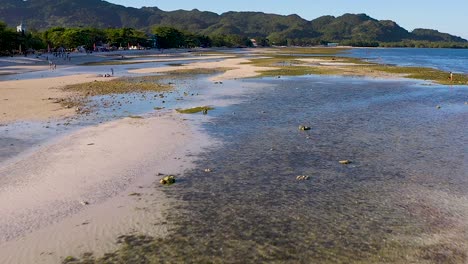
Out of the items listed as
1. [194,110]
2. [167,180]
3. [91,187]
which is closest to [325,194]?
[167,180]

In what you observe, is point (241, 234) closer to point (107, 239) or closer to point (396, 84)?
point (107, 239)

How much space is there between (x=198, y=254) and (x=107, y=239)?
2877 millimetres

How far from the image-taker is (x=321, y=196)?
15.9 meters

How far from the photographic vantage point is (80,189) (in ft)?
52.9

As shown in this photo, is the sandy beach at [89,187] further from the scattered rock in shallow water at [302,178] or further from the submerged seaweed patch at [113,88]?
the submerged seaweed patch at [113,88]

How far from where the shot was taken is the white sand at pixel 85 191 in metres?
12.1

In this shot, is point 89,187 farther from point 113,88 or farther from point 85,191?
point 113,88

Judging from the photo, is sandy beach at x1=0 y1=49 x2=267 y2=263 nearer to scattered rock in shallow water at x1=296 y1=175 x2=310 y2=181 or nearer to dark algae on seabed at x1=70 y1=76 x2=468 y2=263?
dark algae on seabed at x1=70 y1=76 x2=468 y2=263

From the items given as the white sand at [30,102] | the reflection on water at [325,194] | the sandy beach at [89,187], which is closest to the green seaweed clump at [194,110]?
the reflection on water at [325,194]

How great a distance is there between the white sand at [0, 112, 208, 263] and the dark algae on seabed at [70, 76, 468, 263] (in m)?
1.07

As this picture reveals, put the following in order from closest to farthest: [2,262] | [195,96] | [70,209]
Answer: [2,262], [70,209], [195,96]

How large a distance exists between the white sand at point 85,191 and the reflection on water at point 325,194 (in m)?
1.36

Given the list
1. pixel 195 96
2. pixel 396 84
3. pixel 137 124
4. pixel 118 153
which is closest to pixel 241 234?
pixel 118 153

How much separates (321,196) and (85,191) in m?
9.11
